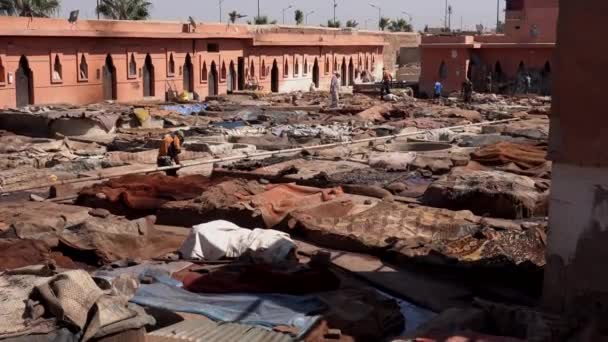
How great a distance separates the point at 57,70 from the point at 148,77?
499cm

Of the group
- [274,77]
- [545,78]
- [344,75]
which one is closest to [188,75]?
[274,77]

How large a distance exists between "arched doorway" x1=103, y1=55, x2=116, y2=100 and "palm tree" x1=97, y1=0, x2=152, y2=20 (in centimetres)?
2360

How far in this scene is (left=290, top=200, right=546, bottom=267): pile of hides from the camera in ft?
31.3

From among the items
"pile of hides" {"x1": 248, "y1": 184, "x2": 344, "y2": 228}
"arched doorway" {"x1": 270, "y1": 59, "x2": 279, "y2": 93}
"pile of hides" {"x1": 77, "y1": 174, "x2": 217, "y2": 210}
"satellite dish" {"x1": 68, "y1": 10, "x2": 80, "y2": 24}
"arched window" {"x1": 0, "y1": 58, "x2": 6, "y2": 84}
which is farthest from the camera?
"arched doorway" {"x1": 270, "y1": 59, "x2": 279, "y2": 93}

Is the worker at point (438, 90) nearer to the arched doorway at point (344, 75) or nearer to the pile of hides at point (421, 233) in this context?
the arched doorway at point (344, 75)

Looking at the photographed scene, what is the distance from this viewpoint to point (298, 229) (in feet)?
36.5

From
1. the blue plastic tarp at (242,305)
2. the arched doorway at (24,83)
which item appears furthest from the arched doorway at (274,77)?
the blue plastic tarp at (242,305)

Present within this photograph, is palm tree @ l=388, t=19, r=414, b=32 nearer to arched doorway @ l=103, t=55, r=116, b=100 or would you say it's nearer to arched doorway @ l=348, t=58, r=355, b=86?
arched doorway @ l=348, t=58, r=355, b=86

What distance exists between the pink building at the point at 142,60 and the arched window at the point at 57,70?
0.04 m

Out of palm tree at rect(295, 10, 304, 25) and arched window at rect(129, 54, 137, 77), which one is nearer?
arched window at rect(129, 54, 137, 77)

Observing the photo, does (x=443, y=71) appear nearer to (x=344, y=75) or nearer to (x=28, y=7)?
(x=344, y=75)

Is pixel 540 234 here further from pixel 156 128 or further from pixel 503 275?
pixel 156 128

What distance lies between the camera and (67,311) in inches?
262

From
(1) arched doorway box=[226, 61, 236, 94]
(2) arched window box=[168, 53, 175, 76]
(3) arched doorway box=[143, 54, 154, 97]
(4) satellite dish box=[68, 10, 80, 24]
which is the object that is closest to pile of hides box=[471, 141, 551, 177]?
(4) satellite dish box=[68, 10, 80, 24]
